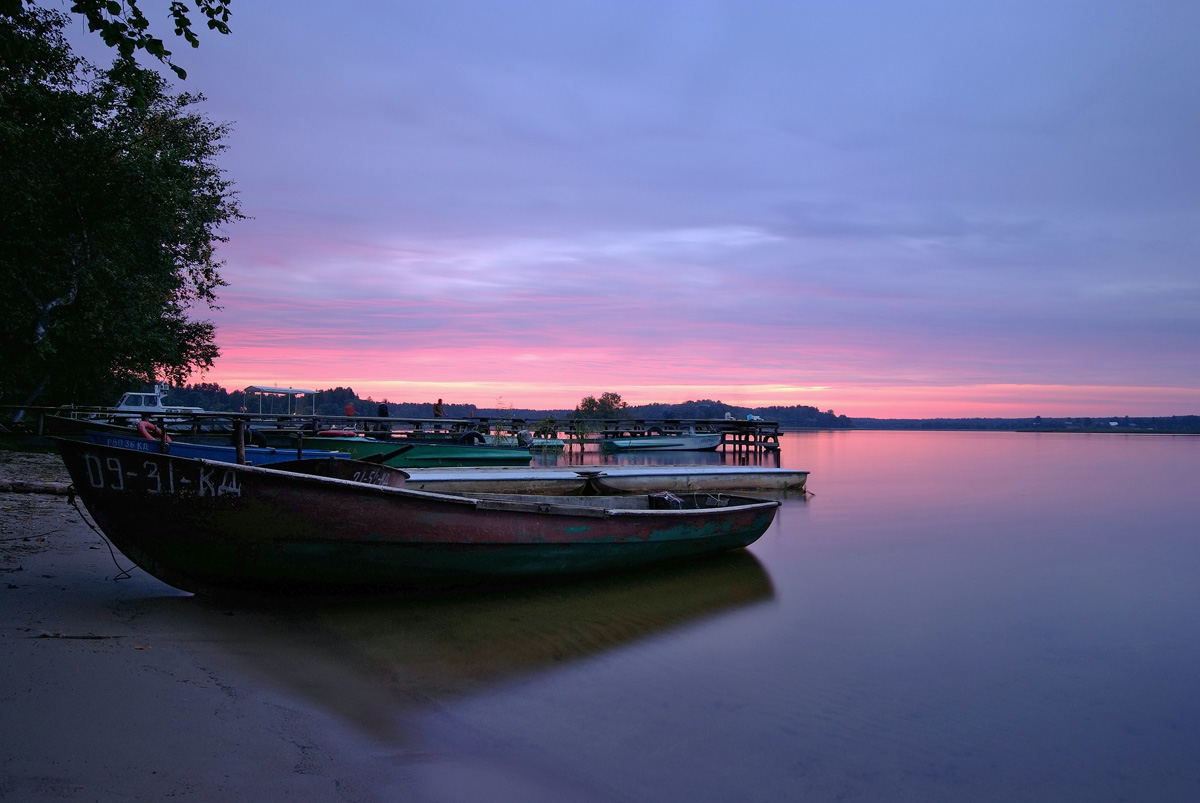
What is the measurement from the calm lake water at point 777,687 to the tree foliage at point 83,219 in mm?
A: 14846

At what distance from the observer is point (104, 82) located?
56.5 feet

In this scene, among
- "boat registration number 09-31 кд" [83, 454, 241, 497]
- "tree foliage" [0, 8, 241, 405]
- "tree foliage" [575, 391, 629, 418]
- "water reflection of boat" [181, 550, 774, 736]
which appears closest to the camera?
"water reflection of boat" [181, 550, 774, 736]

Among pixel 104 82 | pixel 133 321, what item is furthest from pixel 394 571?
pixel 104 82

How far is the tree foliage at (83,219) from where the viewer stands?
15.8m

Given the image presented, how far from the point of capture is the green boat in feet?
54.3

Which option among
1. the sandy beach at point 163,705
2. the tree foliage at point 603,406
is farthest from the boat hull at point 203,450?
the tree foliage at point 603,406

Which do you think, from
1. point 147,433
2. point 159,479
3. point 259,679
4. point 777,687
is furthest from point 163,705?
point 147,433

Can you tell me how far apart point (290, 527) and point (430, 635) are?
4.86 feet

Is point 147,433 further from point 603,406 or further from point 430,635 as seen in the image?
point 603,406

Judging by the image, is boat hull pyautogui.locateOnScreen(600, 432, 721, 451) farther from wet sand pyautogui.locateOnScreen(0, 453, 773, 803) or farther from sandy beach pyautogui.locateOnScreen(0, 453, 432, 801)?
sandy beach pyautogui.locateOnScreen(0, 453, 432, 801)

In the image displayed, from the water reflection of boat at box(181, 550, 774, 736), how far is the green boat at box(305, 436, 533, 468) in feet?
27.6

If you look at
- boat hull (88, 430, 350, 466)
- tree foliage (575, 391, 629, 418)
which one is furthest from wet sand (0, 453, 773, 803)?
tree foliage (575, 391, 629, 418)

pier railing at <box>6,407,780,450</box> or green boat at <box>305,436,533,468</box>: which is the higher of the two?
pier railing at <box>6,407,780,450</box>

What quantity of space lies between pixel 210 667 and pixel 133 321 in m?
16.5
